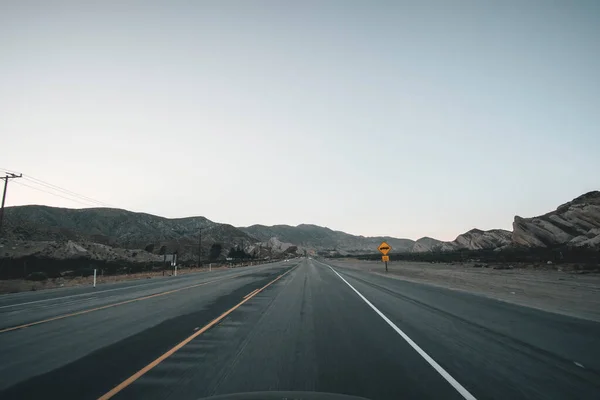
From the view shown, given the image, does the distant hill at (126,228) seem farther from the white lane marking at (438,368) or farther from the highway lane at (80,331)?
the white lane marking at (438,368)

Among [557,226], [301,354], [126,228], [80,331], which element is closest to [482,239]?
[557,226]

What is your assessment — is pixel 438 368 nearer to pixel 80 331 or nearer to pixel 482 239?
pixel 80 331

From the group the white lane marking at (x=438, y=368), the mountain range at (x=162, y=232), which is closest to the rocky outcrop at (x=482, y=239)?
the mountain range at (x=162, y=232)

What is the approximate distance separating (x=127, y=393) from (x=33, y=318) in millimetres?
8949

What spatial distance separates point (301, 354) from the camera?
251 inches

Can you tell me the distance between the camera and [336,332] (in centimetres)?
841

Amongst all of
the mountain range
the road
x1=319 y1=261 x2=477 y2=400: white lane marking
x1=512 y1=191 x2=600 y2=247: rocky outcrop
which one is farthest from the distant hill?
x1=319 y1=261 x2=477 y2=400: white lane marking

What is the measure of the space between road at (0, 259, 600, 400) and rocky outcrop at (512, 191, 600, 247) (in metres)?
89.3

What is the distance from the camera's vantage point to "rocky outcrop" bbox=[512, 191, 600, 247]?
81.9 metres

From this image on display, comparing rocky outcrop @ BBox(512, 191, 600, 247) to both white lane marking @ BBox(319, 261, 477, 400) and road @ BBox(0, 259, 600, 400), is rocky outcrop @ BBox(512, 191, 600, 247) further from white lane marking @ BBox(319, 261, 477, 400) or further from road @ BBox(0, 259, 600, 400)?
white lane marking @ BBox(319, 261, 477, 400)

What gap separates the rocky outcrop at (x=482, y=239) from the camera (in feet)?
420

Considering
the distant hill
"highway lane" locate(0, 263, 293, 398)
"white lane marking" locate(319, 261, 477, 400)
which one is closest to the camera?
"white lane marking" locate(319, 261, 477, 400)

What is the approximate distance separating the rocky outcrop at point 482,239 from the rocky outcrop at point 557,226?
33004 millimetres

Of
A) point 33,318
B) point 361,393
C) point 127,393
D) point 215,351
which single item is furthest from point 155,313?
point 361,393
